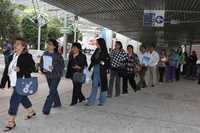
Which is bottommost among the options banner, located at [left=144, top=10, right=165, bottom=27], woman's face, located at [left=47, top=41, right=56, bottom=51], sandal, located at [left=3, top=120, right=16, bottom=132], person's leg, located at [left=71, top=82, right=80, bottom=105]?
sandal, located at [left=3, top=120, right=16, bottom=132]

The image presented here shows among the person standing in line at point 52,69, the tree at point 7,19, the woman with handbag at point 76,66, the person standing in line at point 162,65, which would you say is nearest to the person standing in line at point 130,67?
the woman with handbag at point 76,66

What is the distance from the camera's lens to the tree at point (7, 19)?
54.2 m

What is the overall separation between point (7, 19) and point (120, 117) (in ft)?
156

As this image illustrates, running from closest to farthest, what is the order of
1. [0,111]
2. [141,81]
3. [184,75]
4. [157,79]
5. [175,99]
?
[0,111]
[175,99]
[141,81]
[157,79]
[184,75]

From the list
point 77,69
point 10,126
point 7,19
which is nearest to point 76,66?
point 77,69

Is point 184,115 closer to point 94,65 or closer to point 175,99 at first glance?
point 94,65

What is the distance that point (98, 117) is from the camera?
9773 millimetres

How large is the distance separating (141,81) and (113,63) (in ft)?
13.5

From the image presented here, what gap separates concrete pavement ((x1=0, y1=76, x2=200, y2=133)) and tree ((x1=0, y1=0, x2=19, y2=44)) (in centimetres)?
4173

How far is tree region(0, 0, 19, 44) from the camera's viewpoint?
54.2 m

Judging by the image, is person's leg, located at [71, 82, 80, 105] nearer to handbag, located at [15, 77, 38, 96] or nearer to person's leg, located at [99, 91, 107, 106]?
person's leg, located at [99, 91, 107, 106]

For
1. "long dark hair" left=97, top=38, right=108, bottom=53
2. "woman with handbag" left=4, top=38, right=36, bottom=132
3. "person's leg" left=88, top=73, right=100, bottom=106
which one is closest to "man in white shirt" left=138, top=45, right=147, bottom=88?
"person's leg" left=88, top=73, right=100, bottom=106

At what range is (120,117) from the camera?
391 inches

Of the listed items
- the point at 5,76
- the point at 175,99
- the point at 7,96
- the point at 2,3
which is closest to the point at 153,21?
the point at 175,99
